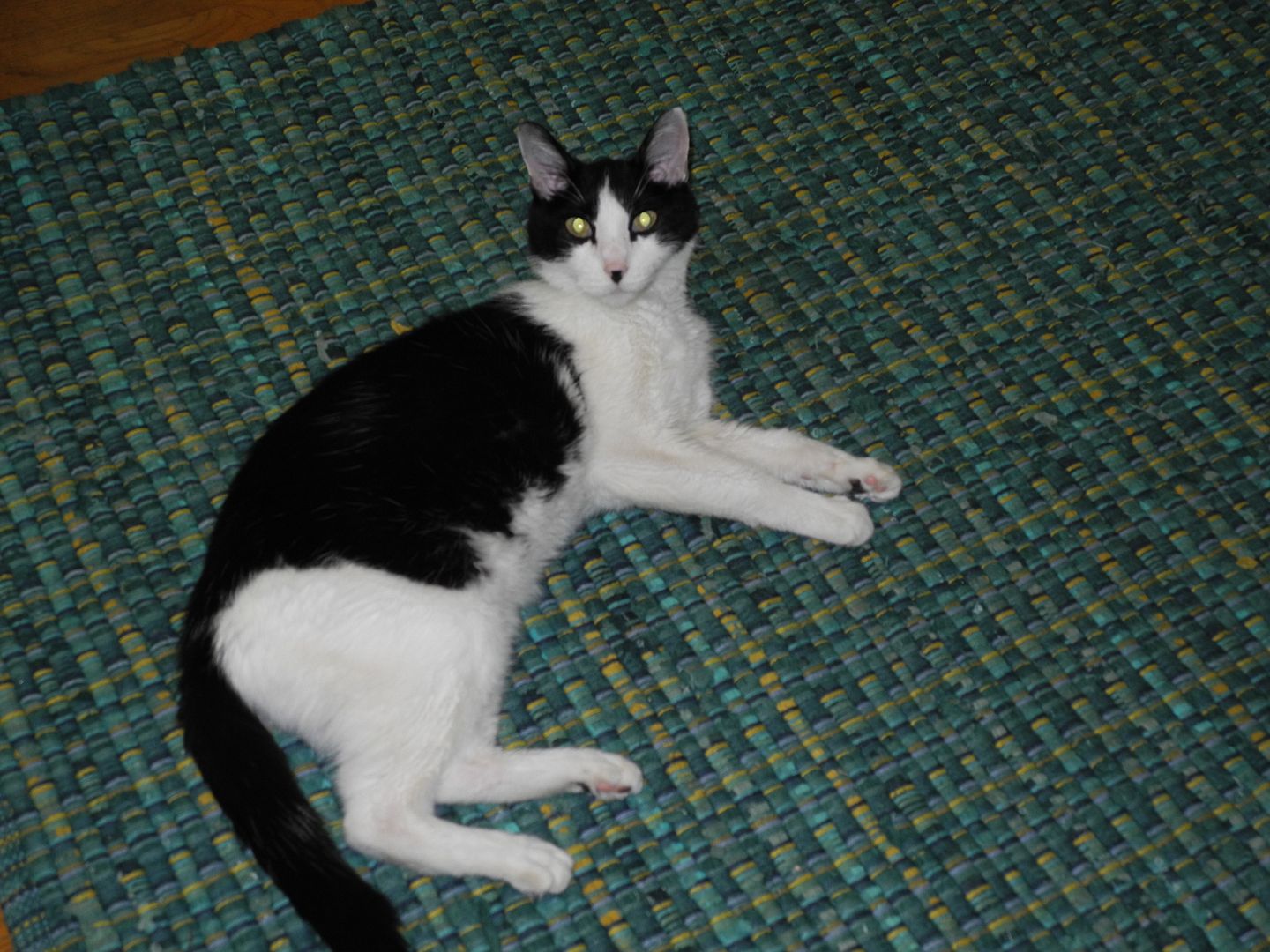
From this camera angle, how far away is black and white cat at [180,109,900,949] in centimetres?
140

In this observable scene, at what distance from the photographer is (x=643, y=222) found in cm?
173

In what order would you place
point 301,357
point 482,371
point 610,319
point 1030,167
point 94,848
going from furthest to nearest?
point 1030,167 < point 301,357 < point 610,319 < point 482,371 < point 94,848

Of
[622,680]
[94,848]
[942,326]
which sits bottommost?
[94,848]

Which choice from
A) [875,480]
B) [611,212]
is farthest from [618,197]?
[875,480]

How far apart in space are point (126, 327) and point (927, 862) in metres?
1.47

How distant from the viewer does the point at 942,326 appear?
1952 millimetres

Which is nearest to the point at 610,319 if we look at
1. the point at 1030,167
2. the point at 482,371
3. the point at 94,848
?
the point at 482,371

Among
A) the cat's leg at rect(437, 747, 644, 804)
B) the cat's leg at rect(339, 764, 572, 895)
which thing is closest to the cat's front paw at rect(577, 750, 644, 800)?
the cat's leg at rect(437, 747, 644, 804)

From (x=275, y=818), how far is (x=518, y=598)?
18.2 inches

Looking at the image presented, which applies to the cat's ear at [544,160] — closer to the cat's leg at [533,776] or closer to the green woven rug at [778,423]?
the green woven rug at [778,423]

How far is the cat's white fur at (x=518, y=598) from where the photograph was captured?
1.41 metres

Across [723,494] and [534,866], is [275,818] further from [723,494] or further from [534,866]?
[723,494]

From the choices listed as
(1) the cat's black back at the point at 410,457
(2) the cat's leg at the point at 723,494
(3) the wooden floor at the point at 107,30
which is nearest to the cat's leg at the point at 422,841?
(1) the cat's black back at the point at 410,457

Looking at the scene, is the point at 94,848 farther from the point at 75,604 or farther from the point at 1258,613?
the point at 1258,613
